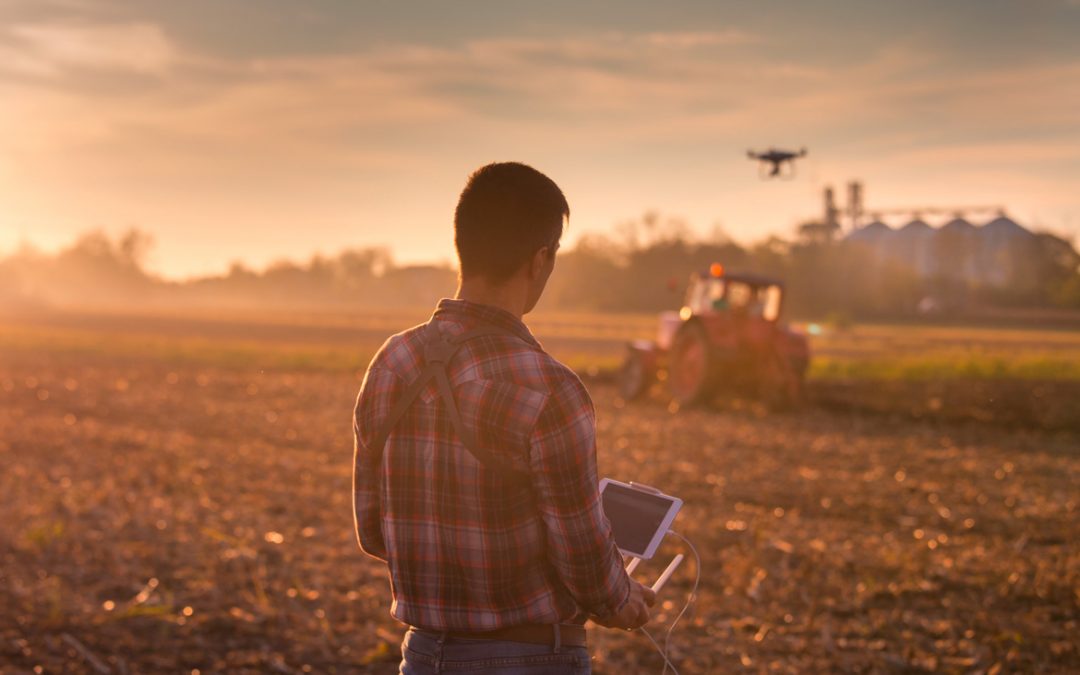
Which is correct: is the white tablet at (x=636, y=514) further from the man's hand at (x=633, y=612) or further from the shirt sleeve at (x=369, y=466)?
the shirt sleeve at (x=369, y=466)

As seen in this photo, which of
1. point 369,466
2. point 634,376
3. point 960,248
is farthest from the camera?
point 960,248

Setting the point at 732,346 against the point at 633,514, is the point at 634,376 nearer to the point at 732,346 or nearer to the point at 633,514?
the point at 732,346

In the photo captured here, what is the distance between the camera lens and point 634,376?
16234 millimetres

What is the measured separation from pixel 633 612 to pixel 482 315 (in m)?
0.67

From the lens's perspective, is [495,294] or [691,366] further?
[691,366]

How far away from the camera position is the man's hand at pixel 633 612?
199cm

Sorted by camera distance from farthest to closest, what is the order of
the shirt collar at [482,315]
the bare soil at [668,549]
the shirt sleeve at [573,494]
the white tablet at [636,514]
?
the bare soil at [668,549], the white tablet at [636,514], the shirt collar at [482,315], the shirt sleeve at [573,494]

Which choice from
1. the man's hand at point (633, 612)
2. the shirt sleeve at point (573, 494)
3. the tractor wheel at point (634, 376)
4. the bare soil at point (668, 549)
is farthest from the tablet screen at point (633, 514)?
the tractor wheel at point (634, 376)

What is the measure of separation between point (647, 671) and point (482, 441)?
3469mm

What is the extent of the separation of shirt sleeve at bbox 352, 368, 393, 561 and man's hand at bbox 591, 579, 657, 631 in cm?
52

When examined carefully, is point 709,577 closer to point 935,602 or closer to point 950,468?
point 935,602

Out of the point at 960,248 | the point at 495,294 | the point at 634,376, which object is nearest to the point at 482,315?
the point at 495,294

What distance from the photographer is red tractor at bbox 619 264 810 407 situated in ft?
46.9

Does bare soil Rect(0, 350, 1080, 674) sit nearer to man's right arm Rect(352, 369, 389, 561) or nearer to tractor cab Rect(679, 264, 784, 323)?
tractor cab Rect(679, 264, 784, 323)
